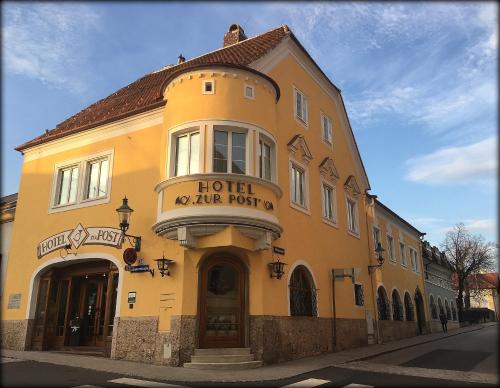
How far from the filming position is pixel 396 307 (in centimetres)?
2748

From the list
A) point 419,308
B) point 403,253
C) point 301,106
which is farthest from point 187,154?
point 419,308

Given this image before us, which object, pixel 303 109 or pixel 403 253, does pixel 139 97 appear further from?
pixel 403 253

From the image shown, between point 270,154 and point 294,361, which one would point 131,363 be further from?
point 270,154

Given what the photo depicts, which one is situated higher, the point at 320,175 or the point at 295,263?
the point at 320,175

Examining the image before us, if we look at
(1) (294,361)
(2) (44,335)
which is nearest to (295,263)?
(1) (294,361)

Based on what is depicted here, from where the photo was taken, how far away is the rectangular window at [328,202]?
19.2 meters

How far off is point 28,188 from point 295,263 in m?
11.2

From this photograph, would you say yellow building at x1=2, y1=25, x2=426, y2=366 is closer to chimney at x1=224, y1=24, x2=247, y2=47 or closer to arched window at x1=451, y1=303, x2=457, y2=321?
chimney at x1=224, y1=24, x2=247, y2=47

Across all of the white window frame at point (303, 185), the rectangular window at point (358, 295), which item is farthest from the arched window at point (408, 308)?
the white window frame at point (303, 185)

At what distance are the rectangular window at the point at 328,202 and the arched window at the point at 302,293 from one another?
3.47 m

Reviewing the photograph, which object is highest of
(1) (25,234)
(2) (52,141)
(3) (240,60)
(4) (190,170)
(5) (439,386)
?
(3) (240,60)

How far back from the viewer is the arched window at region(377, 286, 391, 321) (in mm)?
24041

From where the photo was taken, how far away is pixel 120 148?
15.9 m

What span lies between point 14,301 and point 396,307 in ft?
69.1
